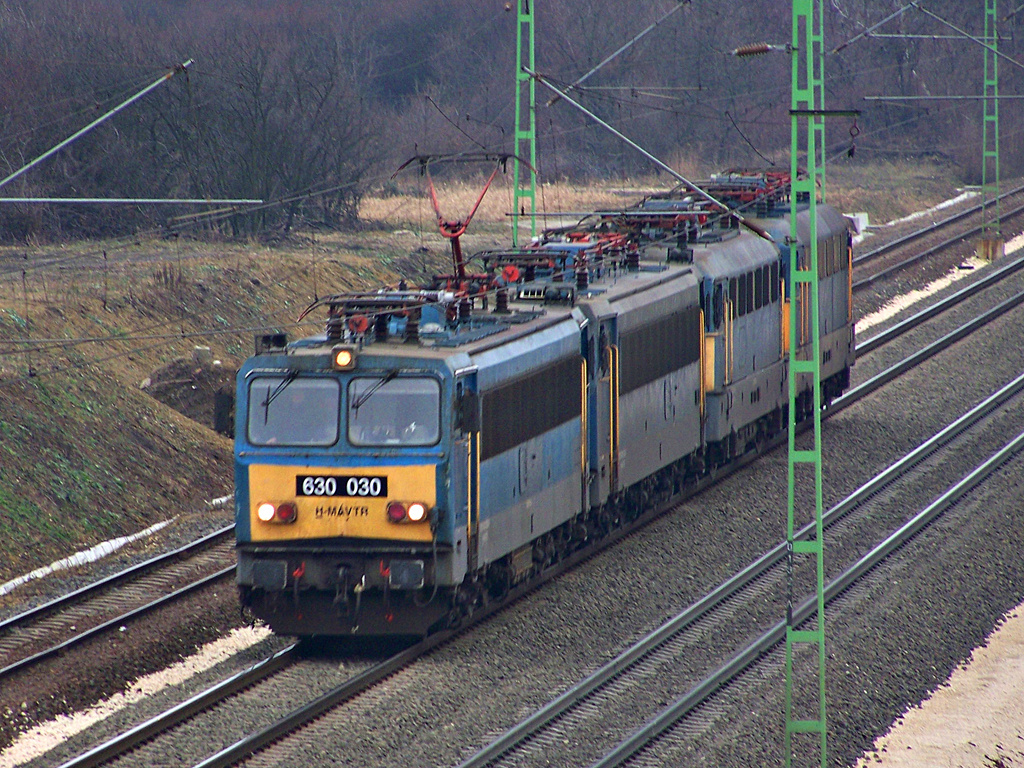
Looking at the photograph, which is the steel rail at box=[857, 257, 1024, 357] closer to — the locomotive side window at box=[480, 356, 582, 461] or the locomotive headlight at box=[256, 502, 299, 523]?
the locomotive side window at box=[480, 356, 582, 461]

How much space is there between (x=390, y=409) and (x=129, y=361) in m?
12.3

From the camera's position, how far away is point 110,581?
1836 centimetres

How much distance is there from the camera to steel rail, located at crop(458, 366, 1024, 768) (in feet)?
44.5

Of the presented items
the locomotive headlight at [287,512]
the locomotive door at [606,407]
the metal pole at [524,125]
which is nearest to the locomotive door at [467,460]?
the locomotive headlight at [287,512]

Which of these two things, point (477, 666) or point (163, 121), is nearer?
point (477, 666)

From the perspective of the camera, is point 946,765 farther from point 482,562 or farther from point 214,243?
point 214,243

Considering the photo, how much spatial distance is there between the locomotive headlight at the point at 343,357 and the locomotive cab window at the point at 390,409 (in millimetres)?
167

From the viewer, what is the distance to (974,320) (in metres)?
35.2

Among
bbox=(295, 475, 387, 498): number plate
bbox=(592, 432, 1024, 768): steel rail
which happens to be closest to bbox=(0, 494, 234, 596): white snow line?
bbox=(295, 475, 387, 498): number plate

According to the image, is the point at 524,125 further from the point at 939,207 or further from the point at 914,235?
the point at 914,235

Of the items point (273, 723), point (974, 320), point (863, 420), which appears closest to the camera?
point (273, 723)

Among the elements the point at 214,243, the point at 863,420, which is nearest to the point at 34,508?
the point at 863,420

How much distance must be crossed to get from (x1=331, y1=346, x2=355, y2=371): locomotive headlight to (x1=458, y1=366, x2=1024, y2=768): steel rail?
355cm

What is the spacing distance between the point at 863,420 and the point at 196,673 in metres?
15.1
